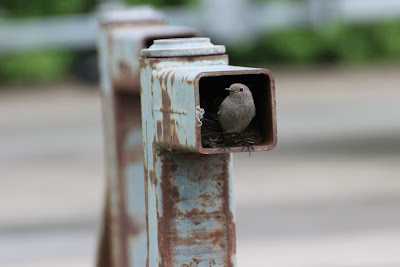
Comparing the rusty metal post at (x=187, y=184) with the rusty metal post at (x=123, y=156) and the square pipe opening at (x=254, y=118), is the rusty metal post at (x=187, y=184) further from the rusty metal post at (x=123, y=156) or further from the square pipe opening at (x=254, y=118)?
the rusty metal post at (x=123, y=156)

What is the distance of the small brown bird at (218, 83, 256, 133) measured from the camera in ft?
7.09

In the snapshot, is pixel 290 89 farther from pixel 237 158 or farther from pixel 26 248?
pixel 26 248

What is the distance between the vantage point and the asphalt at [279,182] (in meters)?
6.07

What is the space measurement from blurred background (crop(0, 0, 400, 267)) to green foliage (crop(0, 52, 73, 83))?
0.02 m

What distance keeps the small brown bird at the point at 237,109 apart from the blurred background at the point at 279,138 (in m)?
3.22

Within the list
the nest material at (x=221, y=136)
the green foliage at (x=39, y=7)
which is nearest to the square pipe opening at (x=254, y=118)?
the nest material at (x=221, y=136)

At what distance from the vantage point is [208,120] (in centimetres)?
228

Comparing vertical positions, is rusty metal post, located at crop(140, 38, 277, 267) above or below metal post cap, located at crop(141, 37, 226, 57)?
below

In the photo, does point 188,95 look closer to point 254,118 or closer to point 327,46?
point 254,118

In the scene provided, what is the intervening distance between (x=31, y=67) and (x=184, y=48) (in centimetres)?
1459

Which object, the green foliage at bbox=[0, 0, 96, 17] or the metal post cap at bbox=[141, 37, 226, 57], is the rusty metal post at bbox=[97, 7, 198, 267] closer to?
the metal post cap at bbox=[141, 37, 226, 57]

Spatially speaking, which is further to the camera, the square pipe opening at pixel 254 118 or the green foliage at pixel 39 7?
the green foliage at pixel 39 7

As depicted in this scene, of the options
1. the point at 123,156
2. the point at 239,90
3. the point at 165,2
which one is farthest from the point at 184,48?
the point at 165,2

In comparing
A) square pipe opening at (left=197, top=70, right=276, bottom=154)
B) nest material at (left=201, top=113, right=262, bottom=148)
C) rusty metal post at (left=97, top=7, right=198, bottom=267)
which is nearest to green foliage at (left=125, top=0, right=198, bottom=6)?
rusty metal post at (left=97, top=7, right=198, bottom=267)
